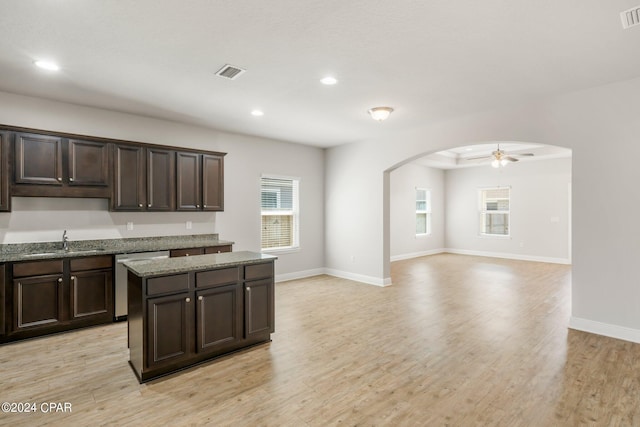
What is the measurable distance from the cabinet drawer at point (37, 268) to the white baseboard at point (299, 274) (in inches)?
135

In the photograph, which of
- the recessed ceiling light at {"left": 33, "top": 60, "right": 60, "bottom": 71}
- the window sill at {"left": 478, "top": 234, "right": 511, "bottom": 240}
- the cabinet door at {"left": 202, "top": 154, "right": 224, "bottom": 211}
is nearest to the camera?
the recessed ceiling light at {"left": 33, "top": 60, "right": 60, "bottom": 71}

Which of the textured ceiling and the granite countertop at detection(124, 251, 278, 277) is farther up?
the textured ceiling

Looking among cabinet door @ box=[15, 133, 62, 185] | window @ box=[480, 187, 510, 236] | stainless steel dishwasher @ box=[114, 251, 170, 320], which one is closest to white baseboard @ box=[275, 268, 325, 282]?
stainless steel dishwasher @ box=[114, 251, 170, 320]

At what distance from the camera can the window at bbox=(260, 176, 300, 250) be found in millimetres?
6304

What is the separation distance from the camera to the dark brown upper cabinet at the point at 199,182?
4.85 m

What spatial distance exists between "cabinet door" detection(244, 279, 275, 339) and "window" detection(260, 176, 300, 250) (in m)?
2.95

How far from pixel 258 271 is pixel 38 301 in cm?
251

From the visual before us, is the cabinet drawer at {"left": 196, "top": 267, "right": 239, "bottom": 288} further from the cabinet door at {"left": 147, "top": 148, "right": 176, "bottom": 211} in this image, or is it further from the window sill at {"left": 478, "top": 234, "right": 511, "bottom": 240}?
the window sill at {"left": 478, "top": 234, "right": 511, "bottom": 240}

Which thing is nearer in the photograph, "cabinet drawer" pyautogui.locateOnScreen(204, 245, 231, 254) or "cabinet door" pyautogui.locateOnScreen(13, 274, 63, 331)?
"cabinet door" pyautogui.locateOnScreen(13, 274, 63, 331)

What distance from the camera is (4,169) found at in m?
3.61

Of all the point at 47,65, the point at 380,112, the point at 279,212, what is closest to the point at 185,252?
the point at 279,212

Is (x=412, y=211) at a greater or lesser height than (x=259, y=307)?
greater

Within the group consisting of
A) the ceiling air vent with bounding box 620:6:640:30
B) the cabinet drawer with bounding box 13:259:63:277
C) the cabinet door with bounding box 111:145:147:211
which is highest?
the ceiling air vent with bounding box 620:6:640:30

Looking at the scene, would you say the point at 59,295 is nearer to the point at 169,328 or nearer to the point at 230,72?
the point at 169,328
